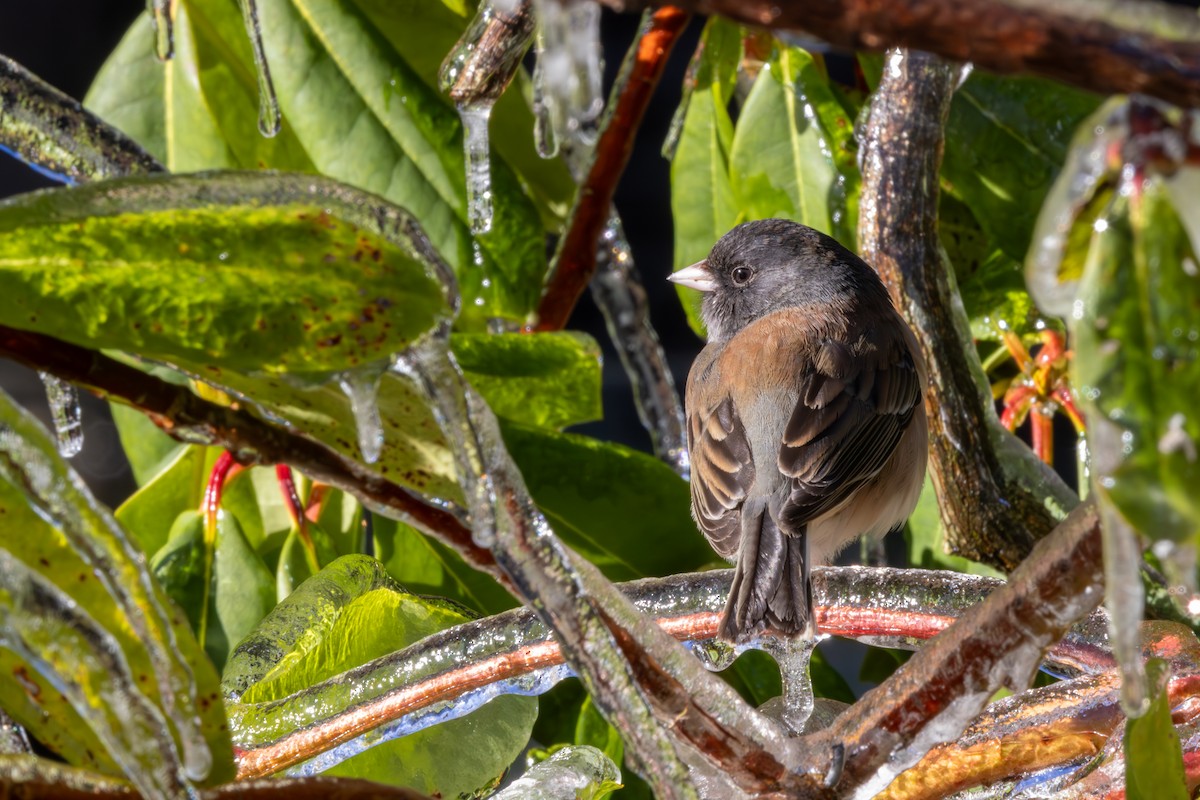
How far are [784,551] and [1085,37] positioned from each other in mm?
956

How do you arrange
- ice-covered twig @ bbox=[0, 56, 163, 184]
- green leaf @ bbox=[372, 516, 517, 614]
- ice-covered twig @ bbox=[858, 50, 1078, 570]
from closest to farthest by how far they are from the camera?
1. ice-covered twig @ bbox=[0, 56, 163, 184]
2. ice-covered twig @ bbox=[858, 50, 1078, 570]
3. green leaf @ bbox=[372, 516, 517, 614]

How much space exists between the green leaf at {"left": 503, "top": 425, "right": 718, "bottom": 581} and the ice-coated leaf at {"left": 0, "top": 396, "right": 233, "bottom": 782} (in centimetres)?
58

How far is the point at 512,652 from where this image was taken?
27.5 inches

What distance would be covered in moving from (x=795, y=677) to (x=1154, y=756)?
36cm

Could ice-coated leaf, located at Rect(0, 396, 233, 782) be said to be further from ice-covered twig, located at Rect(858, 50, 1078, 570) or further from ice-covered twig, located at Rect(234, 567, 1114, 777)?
ice-covered twig, located at Rect(858, 50, 1078, 570)

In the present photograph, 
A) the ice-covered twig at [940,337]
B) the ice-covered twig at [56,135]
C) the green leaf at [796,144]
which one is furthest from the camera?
the green leaf at [796,144]

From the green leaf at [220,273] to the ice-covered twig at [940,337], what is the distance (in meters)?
0.64

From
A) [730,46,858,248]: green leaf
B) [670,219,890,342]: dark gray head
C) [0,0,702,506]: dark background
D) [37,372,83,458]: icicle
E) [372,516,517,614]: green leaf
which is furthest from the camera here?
[0,0,702,506]: dark background

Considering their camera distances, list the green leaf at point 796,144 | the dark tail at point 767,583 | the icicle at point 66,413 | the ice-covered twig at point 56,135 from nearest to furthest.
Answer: the ice-covered twig at point 56,135 < the icicle at point 66,413 < the dark tail at point 767,583 < the green leaf at point 796,144

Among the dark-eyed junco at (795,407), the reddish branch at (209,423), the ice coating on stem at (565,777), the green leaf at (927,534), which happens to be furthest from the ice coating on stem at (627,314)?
the reddish branch at (209,423)

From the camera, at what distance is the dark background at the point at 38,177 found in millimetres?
2684

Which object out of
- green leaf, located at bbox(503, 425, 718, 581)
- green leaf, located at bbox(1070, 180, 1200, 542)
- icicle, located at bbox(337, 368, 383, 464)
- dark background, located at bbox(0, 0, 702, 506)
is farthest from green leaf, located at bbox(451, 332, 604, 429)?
dark background, located at bbox(0, 0, 702, 506)

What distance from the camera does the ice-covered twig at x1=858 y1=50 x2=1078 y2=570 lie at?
3.23ft

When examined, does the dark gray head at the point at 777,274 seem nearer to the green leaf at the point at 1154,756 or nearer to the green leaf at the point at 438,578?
the green leaf at the point at 438,578
